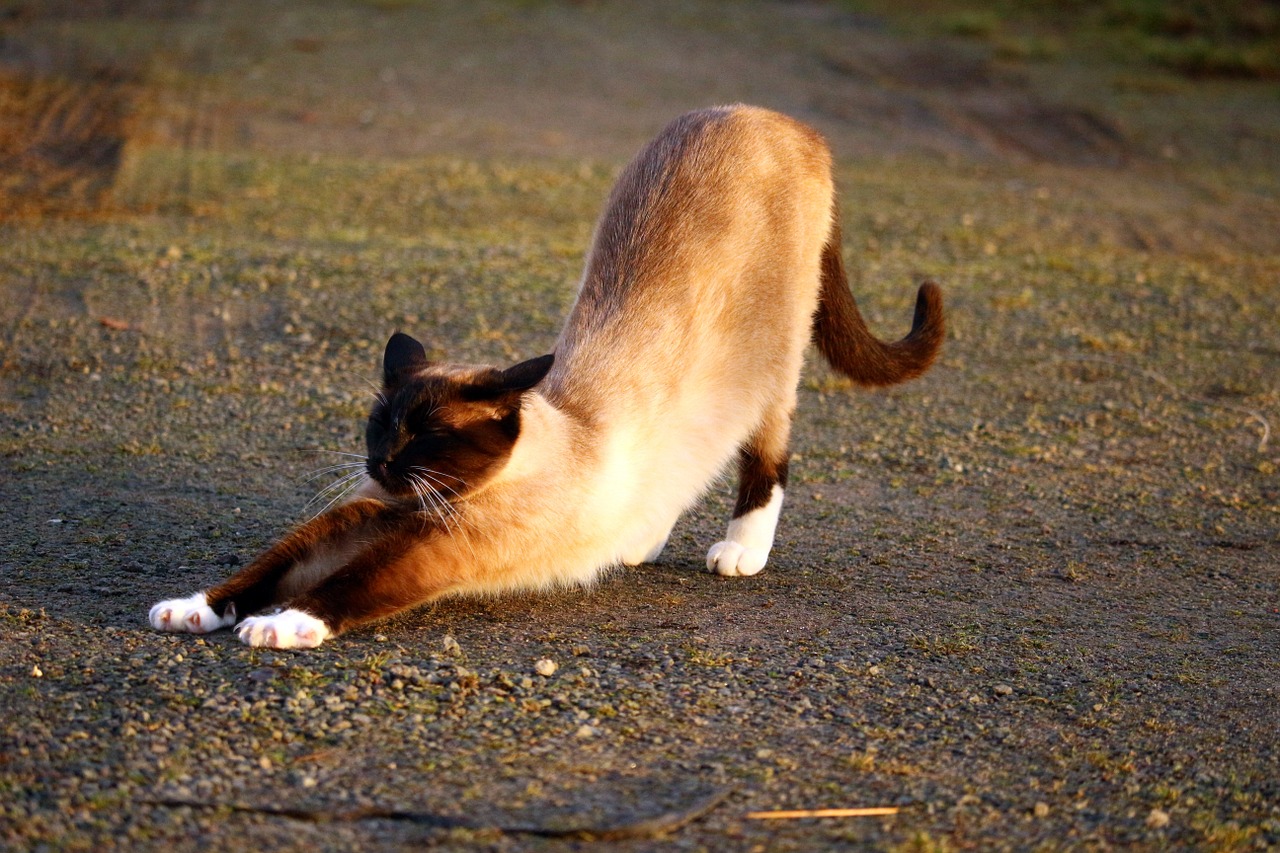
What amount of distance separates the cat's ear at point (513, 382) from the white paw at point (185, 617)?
3.04ft

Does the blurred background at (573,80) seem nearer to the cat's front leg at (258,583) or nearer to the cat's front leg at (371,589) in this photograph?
the cat's front leg at (258,583)

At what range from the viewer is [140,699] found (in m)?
3.50

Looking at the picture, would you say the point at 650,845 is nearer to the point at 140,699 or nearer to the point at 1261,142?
the point at 140,699

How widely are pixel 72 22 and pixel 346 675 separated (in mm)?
15470

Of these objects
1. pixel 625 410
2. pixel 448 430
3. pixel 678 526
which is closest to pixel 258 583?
pixel 448 430

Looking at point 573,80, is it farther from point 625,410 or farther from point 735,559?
point 625,410

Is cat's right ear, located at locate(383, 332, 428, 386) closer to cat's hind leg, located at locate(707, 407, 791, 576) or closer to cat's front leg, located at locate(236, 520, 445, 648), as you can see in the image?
cat's front leg, located at locate(236, 520, 445, 648)

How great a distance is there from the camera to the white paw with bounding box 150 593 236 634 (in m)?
3.95

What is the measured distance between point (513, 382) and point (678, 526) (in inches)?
64.9

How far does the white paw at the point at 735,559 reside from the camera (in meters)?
4.83

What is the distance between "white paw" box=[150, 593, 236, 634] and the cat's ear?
0.93 m

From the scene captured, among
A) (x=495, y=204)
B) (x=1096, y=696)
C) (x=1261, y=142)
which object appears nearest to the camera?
(x=1096, y=696)

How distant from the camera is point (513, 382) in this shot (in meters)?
3.96

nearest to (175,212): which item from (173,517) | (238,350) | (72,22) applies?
(238,350)
